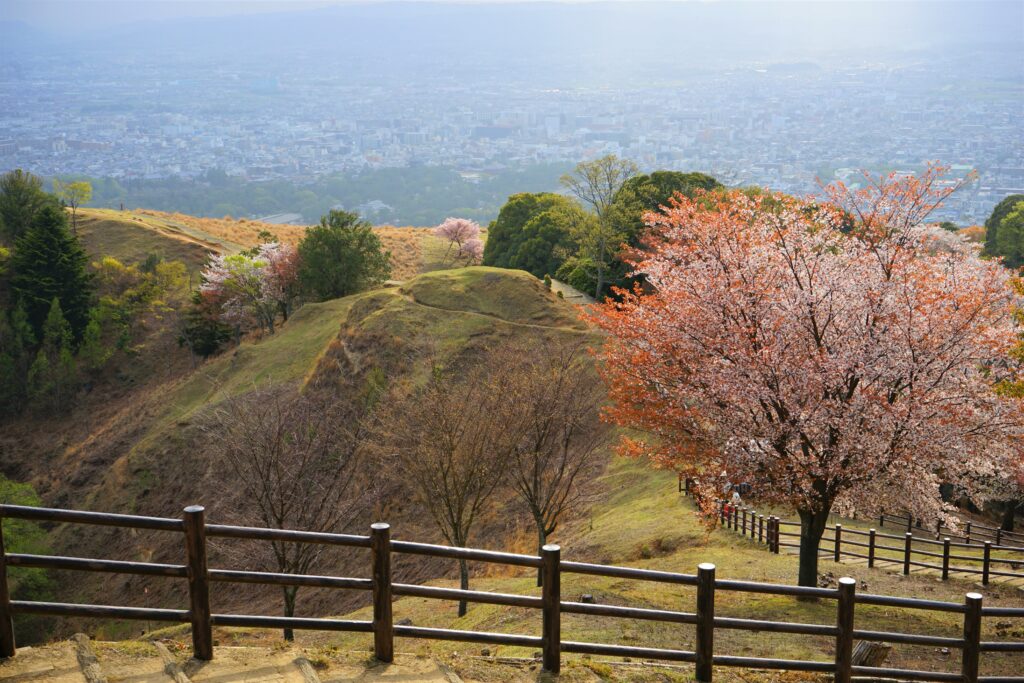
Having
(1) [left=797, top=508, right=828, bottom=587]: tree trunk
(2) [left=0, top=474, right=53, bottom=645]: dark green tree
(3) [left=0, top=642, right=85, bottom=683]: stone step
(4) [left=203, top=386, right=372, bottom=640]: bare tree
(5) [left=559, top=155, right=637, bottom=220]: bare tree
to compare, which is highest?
(5) [left=559, top=155, right=637, bottom=220]: bare tree

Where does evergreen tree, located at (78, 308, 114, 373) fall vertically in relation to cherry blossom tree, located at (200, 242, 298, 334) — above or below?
below

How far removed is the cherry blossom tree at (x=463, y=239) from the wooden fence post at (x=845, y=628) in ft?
228

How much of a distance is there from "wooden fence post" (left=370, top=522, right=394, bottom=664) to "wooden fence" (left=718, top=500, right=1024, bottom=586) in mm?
13714

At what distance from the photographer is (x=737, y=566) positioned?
19.9 metres

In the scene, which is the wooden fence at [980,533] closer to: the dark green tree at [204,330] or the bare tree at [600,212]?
the bare tree at [600,212]

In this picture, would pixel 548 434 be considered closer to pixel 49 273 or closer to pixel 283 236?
pixel 49 273

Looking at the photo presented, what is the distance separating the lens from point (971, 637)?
26.7 feet

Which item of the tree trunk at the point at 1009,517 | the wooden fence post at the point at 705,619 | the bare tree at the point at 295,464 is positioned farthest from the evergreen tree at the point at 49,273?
the wooden fence post at the point at 705,619

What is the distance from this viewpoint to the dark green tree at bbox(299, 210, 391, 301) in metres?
54.0

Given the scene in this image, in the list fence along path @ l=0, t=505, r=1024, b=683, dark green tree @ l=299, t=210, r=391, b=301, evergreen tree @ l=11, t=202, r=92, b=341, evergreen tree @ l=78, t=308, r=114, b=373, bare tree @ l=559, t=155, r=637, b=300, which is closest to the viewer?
fence along path @ l=0, t=505, r=1024, b=683

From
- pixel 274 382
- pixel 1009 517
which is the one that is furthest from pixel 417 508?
pixel 1009 517

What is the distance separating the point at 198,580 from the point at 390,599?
166 centimetres

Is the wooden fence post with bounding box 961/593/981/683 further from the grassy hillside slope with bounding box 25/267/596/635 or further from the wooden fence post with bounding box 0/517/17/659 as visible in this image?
the grassy hillside slope with bounding box 25/267/596/635

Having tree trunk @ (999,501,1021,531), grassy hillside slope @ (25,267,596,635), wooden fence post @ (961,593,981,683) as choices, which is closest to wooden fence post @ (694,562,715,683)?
wooden fence post @ (961,593,981,683)
